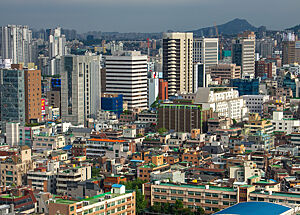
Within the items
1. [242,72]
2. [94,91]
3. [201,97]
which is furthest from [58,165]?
[242,72]

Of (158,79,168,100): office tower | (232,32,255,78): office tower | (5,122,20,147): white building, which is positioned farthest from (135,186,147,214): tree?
(232,32,255,78): office tower

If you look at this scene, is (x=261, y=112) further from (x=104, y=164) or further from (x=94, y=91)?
(x=104, y=164)

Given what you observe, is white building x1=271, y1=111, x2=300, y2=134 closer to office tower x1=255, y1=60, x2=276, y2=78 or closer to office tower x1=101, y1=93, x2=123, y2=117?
office tower x1=101, y1=93, x2=123, y2=117

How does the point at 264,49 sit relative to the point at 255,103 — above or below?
above

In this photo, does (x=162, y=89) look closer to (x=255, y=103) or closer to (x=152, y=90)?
(x=152, y=90)

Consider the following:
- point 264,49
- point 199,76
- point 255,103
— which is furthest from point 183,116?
point 264,49
